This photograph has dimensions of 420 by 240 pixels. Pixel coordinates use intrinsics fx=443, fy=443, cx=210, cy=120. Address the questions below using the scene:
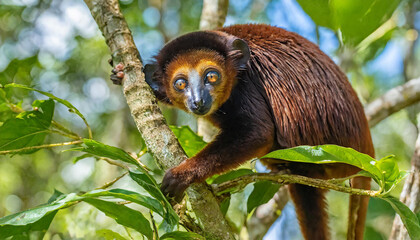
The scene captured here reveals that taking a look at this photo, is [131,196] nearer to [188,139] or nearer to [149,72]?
[188,139]

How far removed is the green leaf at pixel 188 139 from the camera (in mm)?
3432

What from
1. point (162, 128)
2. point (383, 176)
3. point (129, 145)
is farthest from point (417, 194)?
point (129, 145)

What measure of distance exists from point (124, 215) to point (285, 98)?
2.06 meters

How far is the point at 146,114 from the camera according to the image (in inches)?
110

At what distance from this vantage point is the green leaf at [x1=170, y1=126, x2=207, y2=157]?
3.43m

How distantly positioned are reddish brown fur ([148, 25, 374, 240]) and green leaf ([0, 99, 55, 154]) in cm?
123

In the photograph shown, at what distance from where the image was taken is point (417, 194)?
377cm

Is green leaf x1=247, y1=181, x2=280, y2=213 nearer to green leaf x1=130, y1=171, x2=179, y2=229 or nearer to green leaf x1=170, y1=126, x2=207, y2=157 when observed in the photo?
green leaf x1=170, y1=126, x2=207, y2=157

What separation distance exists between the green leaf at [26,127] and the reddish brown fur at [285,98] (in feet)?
4.04

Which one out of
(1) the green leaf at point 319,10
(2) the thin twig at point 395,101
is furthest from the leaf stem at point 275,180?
(2) the thin twig at point 395,101

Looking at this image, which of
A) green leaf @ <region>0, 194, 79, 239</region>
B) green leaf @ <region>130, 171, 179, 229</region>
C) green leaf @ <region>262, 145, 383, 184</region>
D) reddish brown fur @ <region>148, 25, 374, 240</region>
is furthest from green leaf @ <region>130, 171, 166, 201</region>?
reddish brown fur @ <region>148, 25, 374, 240</region>

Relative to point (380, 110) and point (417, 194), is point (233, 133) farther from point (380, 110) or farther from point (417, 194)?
point (380, 110)

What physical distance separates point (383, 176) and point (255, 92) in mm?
1652

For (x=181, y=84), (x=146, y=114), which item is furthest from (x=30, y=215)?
(x=181, y=84)
